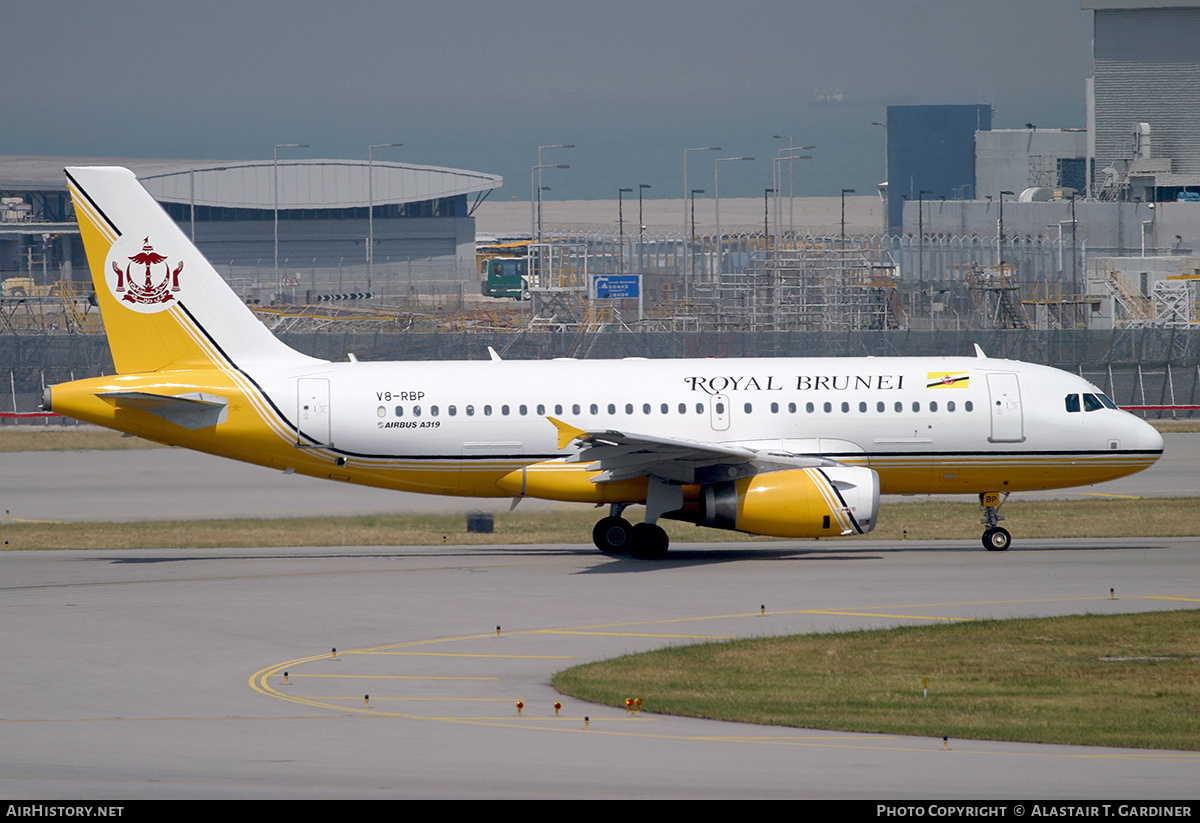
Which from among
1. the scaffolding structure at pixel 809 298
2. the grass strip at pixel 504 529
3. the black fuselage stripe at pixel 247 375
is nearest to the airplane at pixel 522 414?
the black fuselage stripe at pixel 247 375

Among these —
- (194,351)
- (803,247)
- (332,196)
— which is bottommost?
(194,351)

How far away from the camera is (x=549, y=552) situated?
101 feet

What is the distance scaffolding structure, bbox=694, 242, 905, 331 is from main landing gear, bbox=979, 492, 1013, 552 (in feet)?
153

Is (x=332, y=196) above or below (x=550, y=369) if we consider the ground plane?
above

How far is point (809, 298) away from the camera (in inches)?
3472

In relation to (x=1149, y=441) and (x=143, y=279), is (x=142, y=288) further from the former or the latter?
(x=1149, y=441)

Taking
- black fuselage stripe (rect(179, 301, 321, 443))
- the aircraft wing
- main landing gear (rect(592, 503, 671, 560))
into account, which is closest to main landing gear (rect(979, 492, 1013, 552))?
the aircraft wing

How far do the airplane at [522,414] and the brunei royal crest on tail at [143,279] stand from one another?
0.12ft

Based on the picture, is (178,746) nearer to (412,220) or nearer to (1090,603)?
(1090,603)

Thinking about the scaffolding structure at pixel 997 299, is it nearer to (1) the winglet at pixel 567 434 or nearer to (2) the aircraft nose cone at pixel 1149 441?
(2) the aircraft nose cone at pixel 1149 441

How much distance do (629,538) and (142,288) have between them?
485 inches

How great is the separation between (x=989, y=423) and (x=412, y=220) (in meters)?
130

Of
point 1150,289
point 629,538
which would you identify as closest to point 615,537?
point 629,538
